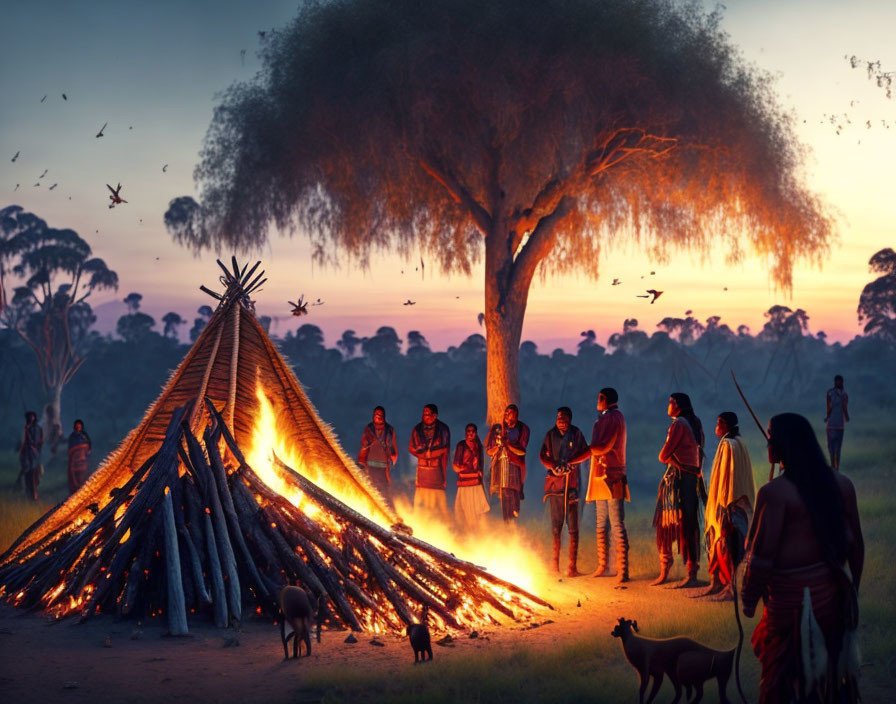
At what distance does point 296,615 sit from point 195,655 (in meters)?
→ 0.86

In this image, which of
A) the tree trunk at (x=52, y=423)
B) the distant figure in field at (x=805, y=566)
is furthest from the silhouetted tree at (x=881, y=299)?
the distant figure in field at (x=805, y=566)

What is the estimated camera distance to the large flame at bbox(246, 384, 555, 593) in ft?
30.6

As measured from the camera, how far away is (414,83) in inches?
610

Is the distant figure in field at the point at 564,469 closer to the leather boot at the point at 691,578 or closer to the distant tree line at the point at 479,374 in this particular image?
the leather boot at the point at 691,578

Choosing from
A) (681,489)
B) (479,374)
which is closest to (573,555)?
(681,489)

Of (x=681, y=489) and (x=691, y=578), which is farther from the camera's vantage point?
(x=691, y=578)

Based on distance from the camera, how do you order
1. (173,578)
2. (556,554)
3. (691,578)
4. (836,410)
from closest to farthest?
(173,578) → (691,578) → (556,554) → (836,410)

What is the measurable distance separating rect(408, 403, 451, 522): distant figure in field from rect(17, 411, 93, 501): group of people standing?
650 centimetres

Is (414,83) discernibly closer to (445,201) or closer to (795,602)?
(445,201)

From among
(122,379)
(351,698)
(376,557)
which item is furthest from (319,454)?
(122,379)

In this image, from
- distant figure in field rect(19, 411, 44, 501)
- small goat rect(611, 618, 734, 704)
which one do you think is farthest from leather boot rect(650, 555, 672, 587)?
distant figure in field rect(19, 411, 44, 501)

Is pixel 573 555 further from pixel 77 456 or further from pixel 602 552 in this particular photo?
pixel 77 456

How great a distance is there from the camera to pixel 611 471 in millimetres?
9688

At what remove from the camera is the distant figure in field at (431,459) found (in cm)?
1126
